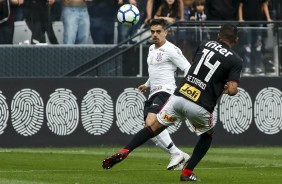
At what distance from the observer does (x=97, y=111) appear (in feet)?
74.4

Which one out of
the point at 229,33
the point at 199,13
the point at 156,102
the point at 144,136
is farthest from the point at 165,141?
the point at 199,13

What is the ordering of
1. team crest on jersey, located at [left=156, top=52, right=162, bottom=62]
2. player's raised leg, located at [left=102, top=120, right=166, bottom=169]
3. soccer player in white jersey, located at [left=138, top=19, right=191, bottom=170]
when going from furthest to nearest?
team crest on jersey, located at [left=156, top=52, right=162, bottom=62]
soccer player in white jersey, located at [left=138, top=19, right=191, bottom=170]
player's raised leg, located at [left=102, top=120, right=166, bottom=169]

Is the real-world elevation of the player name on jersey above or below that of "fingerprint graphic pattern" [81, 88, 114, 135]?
above

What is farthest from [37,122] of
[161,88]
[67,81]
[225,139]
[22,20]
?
[161,88]

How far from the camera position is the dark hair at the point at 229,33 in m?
13.4

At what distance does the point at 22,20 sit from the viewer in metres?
23.5

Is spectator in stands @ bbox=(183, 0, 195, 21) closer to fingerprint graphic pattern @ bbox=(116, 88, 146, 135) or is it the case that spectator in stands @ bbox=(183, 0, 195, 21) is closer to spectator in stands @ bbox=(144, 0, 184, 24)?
spectator in stands @ bbox=(144, 0, 184, 24)

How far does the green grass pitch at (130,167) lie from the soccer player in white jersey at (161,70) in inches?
18.6

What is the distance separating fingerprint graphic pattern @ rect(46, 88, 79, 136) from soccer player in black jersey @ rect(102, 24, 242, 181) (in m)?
8.87

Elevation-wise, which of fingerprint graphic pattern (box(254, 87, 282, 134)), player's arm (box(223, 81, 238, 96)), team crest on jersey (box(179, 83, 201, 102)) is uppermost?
player's arm (box(223, 81, 238, 96))

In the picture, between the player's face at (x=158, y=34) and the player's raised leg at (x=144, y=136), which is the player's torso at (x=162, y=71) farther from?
the player's raised leg at (x=144, y=136)

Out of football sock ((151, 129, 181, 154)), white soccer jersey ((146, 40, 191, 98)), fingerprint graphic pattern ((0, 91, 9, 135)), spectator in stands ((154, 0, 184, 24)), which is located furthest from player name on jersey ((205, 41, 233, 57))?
spectator in stands ((154, 0, 184, 24))

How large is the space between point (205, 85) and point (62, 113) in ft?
30.7

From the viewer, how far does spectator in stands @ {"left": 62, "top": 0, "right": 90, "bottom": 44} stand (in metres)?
23.4
